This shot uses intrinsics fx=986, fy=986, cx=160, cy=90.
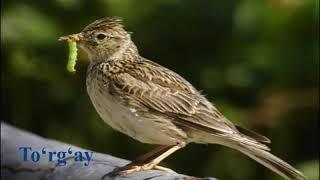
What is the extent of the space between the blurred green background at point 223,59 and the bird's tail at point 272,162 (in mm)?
1838

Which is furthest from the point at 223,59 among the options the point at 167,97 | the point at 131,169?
the point at 131,169

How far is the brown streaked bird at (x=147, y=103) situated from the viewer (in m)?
3.66

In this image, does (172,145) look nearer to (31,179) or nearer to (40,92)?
(31,179)

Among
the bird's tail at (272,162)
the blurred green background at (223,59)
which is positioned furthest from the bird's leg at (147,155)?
the blurred green background at (223,59)

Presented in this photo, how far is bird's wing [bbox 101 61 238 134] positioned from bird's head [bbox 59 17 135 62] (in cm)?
11

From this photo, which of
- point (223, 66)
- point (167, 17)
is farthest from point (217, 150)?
point (167, 17)

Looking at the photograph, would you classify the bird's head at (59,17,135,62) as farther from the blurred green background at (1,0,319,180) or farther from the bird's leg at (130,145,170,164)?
the blurred green background at (1,0,319,180)

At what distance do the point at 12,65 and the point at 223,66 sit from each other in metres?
1.46

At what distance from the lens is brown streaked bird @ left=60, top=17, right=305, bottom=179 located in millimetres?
3662

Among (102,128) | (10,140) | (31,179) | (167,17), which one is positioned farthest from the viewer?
(102,128)

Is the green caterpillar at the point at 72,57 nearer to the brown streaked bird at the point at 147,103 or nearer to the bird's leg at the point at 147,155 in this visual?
the brown streaked bird at the point at 147,103

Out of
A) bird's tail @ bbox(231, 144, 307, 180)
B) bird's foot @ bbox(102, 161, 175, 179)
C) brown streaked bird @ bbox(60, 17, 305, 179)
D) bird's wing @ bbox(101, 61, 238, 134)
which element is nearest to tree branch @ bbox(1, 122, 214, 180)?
bird's foot @ bbox(102, 161, 175, 179)

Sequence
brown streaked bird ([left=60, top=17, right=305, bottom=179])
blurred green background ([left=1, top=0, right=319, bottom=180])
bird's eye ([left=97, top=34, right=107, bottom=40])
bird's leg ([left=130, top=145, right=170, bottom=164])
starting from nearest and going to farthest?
bird's leg ([left=130, top=145, right=170, bottom=164]), brown streaked bird ([left=60, top=17, right=305, bottom=179]), bird's eye ([left=97, top=34, right=107, bottom=40]), blurred green background ([left=1, top=0, right=319, bottom=180])

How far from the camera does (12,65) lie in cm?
639
